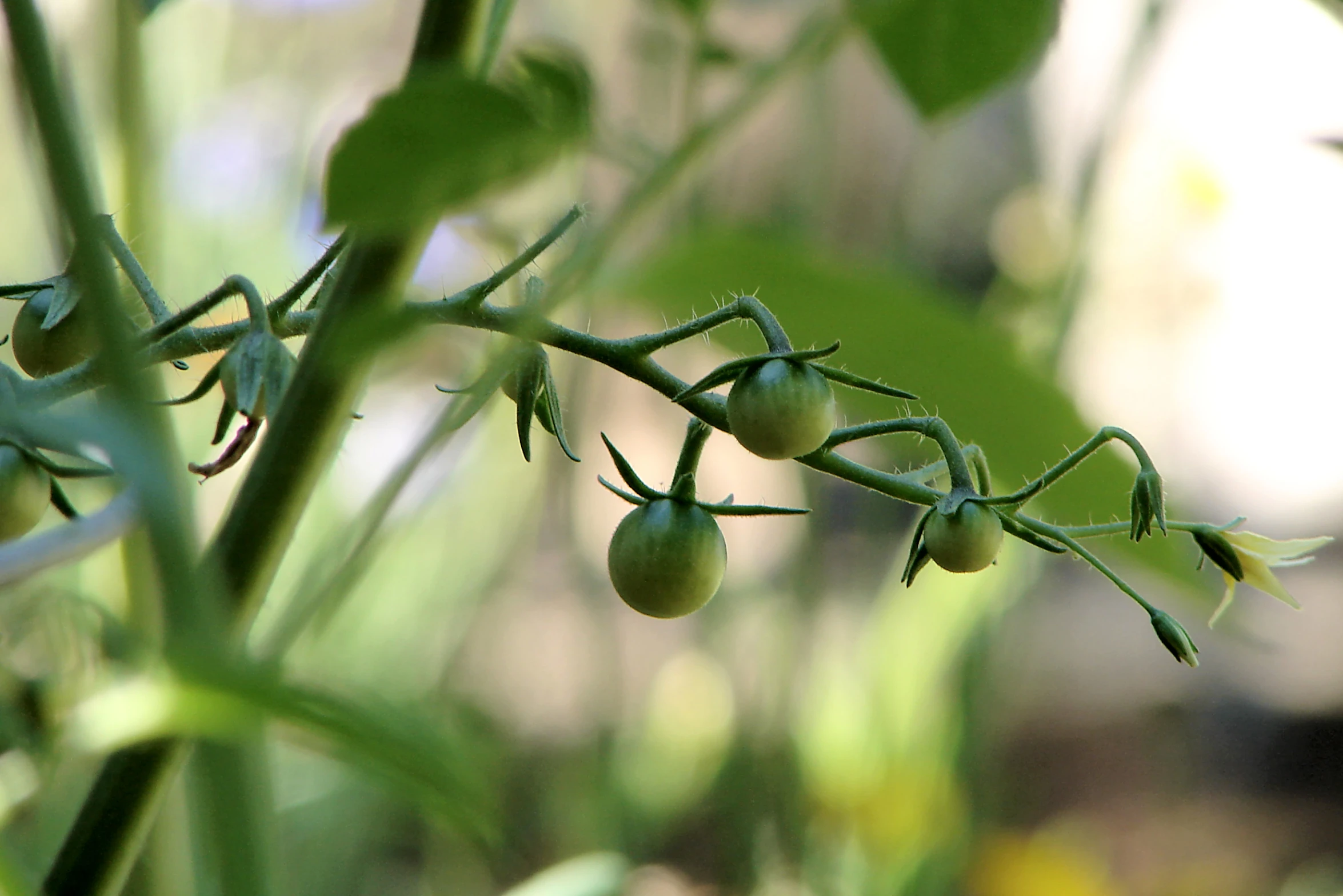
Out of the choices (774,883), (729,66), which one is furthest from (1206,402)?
(729,66)

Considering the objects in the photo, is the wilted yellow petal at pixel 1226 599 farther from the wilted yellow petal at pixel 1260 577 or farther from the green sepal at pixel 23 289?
the green sepal at pixel 23 289

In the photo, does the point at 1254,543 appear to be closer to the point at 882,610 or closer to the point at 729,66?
the point at 729,66

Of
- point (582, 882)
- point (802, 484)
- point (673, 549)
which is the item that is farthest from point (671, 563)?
point (802, 484)

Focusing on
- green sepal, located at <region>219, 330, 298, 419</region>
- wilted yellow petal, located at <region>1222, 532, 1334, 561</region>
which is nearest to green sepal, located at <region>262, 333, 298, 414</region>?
green sepal, located at <region>219, 330, 298, 419</region>

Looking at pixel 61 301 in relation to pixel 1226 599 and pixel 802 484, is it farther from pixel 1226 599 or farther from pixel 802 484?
pixel 802 484

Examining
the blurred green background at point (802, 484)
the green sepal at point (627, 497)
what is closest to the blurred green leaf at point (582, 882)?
the blurred green background at point (802, 484)

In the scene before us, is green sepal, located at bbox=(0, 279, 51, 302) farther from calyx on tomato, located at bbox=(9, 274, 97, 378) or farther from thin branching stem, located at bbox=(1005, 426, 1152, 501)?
thin branching stem, located at bbox=(1005, 426, 1152, 501)
